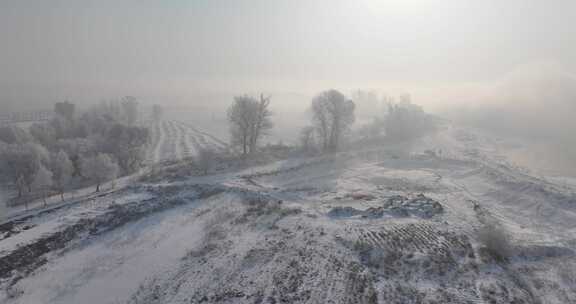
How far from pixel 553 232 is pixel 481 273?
1028 centimetres

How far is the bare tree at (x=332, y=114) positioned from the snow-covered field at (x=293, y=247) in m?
27.9

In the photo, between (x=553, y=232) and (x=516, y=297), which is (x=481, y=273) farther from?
(x=553, y=232)

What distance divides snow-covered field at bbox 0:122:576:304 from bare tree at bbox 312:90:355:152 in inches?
1100

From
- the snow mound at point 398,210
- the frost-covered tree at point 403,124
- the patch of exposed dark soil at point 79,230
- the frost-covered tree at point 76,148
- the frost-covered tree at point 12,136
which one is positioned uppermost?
the frost-covered tree at point 403,124

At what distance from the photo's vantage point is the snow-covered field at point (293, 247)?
16.0m

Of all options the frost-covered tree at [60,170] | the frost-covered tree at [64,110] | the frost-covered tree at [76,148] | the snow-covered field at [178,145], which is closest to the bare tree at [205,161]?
the snow-covered field at [178,145]

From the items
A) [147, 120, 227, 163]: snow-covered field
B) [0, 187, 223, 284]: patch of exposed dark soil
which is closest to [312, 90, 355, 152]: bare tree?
[147, 120, 227, 163]: snow-covered field

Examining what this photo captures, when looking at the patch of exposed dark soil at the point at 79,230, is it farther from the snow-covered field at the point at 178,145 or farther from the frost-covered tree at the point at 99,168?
the snow-covered field at the point at 178,145

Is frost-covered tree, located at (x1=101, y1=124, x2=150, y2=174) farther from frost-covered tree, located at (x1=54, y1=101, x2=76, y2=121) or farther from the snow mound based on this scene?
frost-covered tree, located at (x1=54, y1=101, x2=76, y2=121)

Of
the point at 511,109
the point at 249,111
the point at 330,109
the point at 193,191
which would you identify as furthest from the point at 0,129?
the point at 511,109

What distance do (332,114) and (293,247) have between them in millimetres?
43289

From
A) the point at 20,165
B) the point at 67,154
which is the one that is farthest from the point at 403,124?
the point at 20,165

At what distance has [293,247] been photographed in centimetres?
1945

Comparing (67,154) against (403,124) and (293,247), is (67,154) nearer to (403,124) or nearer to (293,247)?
(293,247)
